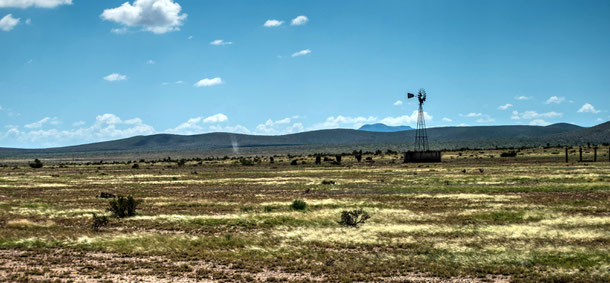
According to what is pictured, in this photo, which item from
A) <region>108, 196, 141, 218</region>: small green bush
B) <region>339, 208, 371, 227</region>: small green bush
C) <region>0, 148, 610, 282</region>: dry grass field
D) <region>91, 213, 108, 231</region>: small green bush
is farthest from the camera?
<region>108, 196, 141, 218</region>: small green bush

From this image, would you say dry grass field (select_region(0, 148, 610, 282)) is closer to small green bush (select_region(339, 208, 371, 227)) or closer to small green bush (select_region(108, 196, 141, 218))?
small green bush (select_region(339, 208, 371, 227))

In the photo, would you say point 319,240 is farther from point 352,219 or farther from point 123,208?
point 123,208

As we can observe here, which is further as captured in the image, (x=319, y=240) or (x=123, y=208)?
(x=123, y=208)

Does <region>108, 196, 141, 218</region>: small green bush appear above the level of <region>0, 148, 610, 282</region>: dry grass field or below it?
above

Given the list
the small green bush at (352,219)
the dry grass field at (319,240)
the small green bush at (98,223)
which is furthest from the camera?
the small green bush at (98,223)

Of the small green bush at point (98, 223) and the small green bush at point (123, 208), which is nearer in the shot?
the small green bush at point (98, 223)

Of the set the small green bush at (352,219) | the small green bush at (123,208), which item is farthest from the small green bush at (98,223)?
the small green bush at (352,219)

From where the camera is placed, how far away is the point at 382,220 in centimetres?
2402

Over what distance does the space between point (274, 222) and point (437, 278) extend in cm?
1080

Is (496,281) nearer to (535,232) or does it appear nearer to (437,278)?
(437,278)

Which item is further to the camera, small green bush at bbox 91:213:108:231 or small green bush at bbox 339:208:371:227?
small green bush at bbox 91:213:108:231

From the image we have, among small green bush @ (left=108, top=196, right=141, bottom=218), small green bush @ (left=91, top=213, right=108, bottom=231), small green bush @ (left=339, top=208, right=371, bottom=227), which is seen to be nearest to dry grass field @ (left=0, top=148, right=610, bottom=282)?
small green bush @ (left=339, top=208, right=371, bottom=227)

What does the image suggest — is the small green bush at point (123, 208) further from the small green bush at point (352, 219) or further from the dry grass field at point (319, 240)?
the small green bush at point (352, 219)

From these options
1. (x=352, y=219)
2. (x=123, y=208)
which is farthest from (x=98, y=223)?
(x=352, y=219)
